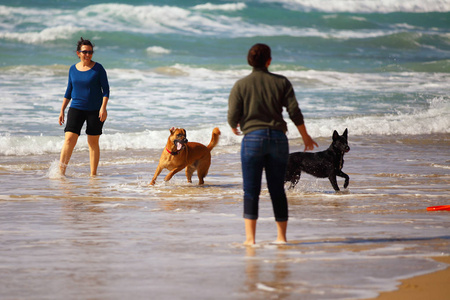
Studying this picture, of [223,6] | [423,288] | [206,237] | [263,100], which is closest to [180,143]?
[206,237]

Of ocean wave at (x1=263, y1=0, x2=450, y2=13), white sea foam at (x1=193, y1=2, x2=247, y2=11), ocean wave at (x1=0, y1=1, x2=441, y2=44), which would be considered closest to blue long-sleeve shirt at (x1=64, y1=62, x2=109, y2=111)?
ocean wave at (x1=0, y1=1, x2=441, y2=44)

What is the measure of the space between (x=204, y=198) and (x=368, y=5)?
53.9m

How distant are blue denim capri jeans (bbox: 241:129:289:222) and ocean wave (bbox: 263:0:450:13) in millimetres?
51201

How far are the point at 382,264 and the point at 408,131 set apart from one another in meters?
11.6

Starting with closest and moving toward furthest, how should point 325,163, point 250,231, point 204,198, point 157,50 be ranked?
1. point 250,231
2. point 204,198
3. point 325,163
4. point 157,50

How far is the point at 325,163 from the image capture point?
8.36m

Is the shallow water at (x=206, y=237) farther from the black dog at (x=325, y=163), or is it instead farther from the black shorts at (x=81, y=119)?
the black shorts at (x=81, y=119)

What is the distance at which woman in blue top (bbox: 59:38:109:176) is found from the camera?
→ 951 centimetres

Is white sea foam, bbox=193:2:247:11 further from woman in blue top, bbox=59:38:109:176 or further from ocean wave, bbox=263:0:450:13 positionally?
woman in blue top, bbox=59:38:109:176

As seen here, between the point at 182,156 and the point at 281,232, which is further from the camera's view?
the point at 182,156

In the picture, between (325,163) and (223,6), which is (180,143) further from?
(223,6)

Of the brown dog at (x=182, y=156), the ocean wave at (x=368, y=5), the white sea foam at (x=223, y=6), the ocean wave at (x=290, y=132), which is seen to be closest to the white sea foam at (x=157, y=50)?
the white sea foam at (x=223, y=6)

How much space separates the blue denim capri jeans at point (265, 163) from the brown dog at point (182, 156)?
346 centimetres

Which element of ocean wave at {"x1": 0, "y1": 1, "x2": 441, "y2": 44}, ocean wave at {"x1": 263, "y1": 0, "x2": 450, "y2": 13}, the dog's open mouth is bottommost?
the dog's open mouth
